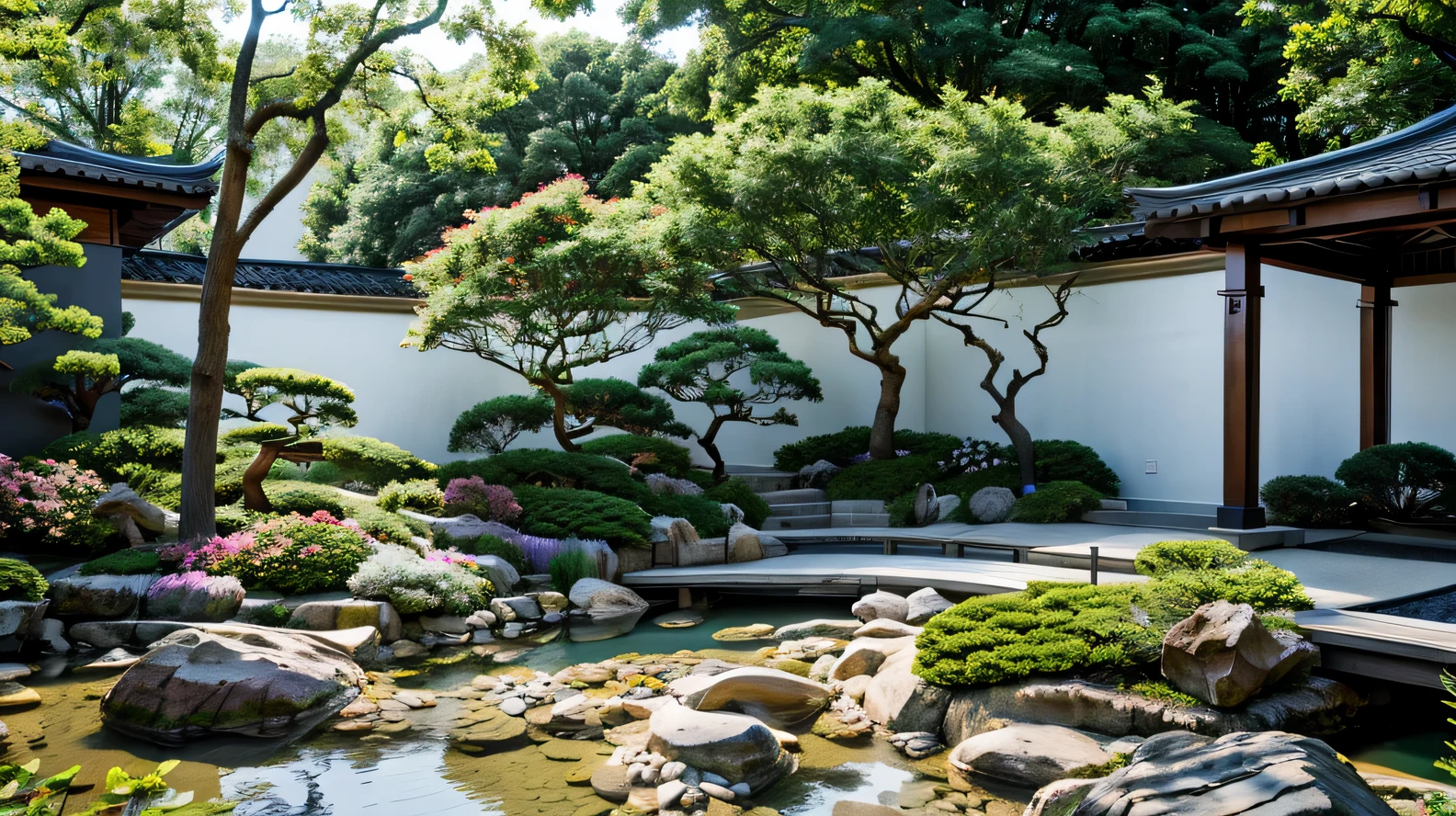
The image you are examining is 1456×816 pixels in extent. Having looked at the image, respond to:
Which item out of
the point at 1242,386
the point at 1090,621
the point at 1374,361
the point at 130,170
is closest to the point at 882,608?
the point at 1090,621

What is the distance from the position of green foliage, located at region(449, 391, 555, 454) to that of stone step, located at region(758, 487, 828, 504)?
3.24 meters

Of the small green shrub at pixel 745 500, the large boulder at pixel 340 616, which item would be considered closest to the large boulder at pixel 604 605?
Result: the large boulder at pixel 340 616

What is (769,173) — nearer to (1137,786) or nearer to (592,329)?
(592,329)

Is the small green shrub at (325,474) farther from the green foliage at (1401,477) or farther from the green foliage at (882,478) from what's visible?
the green foliage at (1401,477)

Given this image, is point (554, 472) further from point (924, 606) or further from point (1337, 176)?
point (1337, 176)

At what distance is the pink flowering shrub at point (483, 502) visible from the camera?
9.91 meters

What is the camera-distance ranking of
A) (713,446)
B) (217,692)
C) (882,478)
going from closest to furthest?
(217,692), (882,478), (713,446)

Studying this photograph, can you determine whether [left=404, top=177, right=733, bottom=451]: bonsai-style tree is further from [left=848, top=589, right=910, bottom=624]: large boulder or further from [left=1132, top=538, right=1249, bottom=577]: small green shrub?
[left=1132, top=538, right=1249, bottom=577]: small green shrub

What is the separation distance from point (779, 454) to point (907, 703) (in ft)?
27.9

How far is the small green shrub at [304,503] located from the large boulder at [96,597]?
1663 mm

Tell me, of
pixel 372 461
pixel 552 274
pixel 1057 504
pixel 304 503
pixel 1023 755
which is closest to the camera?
pixel 1023 755

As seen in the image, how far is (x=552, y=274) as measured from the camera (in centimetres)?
1048

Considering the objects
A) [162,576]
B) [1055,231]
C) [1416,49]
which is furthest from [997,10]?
[162,576]

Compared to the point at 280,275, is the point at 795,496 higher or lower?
lower
